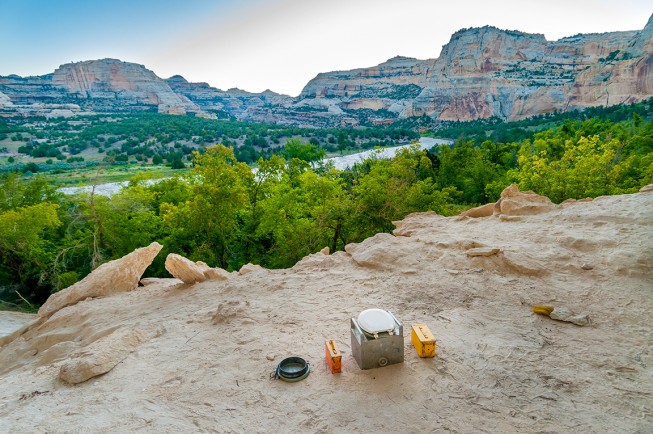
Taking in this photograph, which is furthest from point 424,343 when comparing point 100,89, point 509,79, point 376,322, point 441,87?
point 100,89

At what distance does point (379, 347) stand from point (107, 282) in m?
10.2

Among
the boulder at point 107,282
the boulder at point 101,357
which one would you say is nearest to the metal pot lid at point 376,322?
the boulder at point 101,357

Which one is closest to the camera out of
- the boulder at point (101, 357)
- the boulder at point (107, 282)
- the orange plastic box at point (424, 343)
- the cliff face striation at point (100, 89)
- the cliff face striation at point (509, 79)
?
the orange plastic box at point (424, 343)

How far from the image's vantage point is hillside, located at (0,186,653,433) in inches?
204

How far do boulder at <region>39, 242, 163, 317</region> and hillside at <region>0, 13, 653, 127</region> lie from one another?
10051 centimetres

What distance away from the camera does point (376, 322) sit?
5961 mm

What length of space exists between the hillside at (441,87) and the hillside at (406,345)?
95700 mm

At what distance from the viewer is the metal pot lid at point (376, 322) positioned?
232 inches

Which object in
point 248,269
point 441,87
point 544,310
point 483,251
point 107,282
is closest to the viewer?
point 544,310

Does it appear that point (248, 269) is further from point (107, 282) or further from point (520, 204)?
point (520, 204)

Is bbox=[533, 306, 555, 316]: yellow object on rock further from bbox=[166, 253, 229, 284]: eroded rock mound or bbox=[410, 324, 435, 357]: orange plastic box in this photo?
bbox=[166, 253, 229, 284]: eroded rock mound

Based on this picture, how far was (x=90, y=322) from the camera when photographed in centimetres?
1023

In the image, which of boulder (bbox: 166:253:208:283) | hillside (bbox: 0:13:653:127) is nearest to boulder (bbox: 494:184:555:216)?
boulder (bbox: 166:253:208:283)

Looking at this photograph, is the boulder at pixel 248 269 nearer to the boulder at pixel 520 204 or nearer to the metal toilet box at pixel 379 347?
the metal toilet box at pixel 379 347
